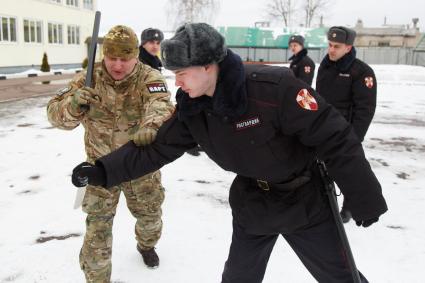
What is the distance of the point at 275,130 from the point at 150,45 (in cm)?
367

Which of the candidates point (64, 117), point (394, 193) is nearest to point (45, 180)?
point (64, 117)

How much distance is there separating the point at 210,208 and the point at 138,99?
6.76 ft

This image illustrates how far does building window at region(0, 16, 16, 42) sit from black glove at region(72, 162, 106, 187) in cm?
2452

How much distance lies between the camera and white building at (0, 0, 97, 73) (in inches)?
944

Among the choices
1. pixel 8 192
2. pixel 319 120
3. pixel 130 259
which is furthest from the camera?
pixel 8 192

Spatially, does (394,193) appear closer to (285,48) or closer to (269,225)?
(269,225)

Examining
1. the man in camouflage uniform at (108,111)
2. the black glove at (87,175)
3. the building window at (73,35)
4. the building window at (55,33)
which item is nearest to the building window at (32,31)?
the building window at (55,33)

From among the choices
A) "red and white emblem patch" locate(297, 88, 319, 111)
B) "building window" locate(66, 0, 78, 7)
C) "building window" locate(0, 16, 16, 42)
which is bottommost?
"red and white emblem patch" locate(297, 88, 319, 111)

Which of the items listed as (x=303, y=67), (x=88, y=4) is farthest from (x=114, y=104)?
(x=88, y=4)

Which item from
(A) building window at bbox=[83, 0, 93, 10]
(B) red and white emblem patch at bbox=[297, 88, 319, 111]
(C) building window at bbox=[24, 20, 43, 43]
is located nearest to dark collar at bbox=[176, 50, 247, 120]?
(B) red and white emblem patch at bbox=[297, 88, 319, 111]

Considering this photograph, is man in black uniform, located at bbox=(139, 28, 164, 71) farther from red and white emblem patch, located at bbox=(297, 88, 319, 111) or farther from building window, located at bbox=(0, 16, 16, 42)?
building window, located at bbox=(0, 16, 16, 42)

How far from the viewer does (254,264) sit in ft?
7.47

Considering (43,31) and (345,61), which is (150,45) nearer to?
(345,61)

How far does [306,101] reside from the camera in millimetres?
1799
